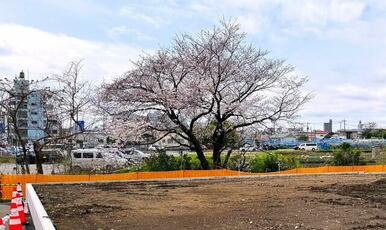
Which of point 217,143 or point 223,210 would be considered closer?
point 223,210

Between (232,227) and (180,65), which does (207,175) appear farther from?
(232,227)

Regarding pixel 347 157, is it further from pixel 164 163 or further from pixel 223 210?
pixel 223 210

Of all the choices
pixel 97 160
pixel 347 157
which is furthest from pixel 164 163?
pixel 347 157

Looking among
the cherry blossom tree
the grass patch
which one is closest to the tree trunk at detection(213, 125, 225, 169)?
the cherry blossom tree

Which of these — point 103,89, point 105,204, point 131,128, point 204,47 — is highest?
point 204,47

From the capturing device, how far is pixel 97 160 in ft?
117

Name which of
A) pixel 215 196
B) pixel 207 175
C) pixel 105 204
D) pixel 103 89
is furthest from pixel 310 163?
pixel 105 204

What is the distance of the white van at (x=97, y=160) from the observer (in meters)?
33.3

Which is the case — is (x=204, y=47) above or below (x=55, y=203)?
above

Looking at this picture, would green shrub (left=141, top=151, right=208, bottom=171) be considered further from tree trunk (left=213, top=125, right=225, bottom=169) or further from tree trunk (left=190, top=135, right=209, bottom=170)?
tree trunk (left=213, top=125, right=225, bottom=169)

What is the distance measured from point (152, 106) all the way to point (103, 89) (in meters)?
3.36

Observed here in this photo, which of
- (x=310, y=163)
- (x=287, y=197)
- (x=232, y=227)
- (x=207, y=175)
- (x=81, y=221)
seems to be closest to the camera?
(x=232, y=227)

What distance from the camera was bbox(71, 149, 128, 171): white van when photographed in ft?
109

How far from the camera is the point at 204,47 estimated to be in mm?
30750
